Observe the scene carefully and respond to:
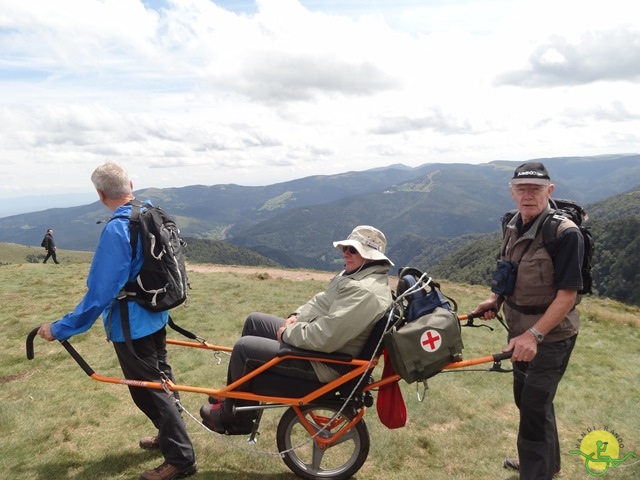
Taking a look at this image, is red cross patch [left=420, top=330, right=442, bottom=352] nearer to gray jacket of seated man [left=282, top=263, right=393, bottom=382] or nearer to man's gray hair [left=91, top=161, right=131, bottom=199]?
gray jacket of seated man [left=282, top=263, right=393, bottom=382]

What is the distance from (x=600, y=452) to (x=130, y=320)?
21.6ft

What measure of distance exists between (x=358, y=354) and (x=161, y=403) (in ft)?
8.29

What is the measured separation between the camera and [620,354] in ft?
36.3

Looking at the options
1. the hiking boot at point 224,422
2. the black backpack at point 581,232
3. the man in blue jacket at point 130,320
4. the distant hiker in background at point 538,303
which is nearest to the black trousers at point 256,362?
the hiking boot at point 224,422

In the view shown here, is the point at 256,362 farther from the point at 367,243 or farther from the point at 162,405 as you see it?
the point at 367,243

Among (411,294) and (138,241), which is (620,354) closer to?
(411,294)

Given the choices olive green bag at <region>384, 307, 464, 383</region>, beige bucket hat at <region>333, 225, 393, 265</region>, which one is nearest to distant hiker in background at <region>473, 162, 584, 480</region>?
olive green bag at <region>384, 307, 464, 383</region>

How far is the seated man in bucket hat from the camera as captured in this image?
4.32 m

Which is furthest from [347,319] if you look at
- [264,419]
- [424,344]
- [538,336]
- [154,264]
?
[264,419]

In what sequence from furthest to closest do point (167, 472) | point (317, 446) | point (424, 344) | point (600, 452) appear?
point (600, 452), point (317, 446), point (167, 472), point (424, 344)

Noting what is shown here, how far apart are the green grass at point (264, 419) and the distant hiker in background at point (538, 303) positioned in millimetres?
1179

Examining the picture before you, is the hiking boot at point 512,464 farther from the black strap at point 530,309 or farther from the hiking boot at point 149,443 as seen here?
the hiking boot at point 149,443

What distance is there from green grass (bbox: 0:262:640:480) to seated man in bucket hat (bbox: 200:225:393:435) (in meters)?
0.60

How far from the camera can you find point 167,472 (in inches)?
196
